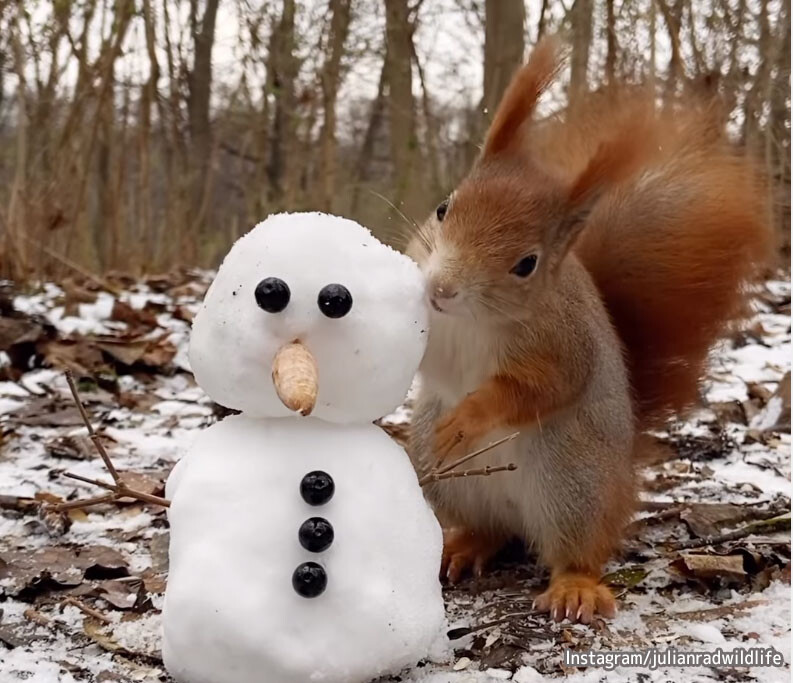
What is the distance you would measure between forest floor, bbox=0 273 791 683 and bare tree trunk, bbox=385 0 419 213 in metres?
2.07

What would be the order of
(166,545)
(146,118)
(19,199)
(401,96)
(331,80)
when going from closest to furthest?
(166,545) → (19,199) → (331,80) → (146,118) → (401,96)

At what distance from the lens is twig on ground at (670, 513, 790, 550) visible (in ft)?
3.59

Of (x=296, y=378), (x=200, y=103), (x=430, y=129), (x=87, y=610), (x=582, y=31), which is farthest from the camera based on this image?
(x=200, y=103)

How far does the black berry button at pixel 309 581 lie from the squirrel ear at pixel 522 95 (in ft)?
1.79

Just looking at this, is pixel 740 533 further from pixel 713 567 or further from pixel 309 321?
pixel 309 321

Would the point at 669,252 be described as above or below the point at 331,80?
below

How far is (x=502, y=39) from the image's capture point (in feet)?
10.9

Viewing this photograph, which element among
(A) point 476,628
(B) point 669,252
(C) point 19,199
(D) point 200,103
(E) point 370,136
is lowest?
(A) point 476,628

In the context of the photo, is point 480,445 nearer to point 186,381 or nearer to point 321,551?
point 321,551

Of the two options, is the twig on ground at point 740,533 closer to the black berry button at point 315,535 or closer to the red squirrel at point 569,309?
the red squirrel at point 569,309

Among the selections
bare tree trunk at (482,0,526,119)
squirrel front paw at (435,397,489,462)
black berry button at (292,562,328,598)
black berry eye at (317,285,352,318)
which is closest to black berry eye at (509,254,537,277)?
squirrel front paw at (435,397,489,462)

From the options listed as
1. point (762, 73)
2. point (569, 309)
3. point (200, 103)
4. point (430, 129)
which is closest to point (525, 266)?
point (569, 309)

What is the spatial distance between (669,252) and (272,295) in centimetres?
63

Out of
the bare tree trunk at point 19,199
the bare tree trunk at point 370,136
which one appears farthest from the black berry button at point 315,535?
the bare tree trunk at point 370,136
